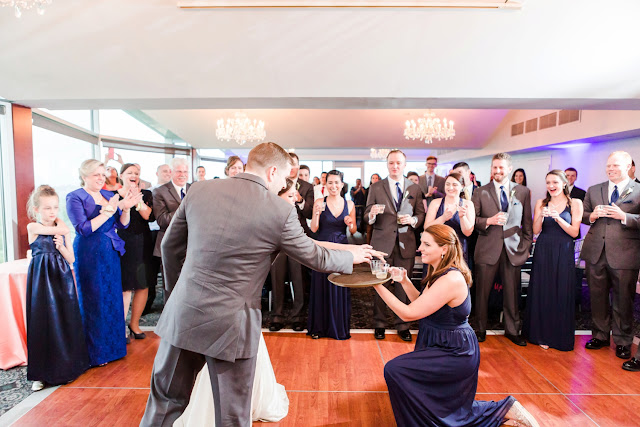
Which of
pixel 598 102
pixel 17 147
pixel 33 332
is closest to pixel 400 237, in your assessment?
pixel 598 102

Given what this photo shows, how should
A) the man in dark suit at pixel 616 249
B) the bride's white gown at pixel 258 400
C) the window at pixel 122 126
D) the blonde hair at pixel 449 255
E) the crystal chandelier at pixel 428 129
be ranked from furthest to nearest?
the crystal chandelier at pixel 428 129, the window at pixel 122 126, the man in dark suit at pixel 616 249, the blonde hair at pixel 449 255, the bride's white gown at pixel 258 400

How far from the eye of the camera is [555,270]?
3.62 m

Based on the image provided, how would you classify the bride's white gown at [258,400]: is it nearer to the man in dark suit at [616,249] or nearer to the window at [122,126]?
the man in dark suit at [616,249]

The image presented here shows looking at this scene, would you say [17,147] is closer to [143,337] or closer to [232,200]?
[143,337]

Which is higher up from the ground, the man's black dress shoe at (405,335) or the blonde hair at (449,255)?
the blonde hair at (449,255)

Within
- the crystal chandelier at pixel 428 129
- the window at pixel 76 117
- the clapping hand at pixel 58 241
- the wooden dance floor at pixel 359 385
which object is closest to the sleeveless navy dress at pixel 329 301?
the wooden dance floor at pixel 359 385

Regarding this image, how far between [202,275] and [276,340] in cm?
233

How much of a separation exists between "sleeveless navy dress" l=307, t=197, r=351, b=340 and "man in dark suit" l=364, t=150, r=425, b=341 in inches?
11.9

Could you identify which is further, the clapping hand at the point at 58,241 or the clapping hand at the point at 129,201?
the clapping hand at the point at 129,201

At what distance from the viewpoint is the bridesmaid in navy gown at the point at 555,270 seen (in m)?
3.56

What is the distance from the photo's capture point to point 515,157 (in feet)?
37.5

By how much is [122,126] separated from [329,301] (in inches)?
244

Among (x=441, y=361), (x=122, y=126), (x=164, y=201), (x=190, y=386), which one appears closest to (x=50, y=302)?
(x=164, y=201)

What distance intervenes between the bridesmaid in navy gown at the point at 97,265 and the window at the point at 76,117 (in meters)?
2.58
